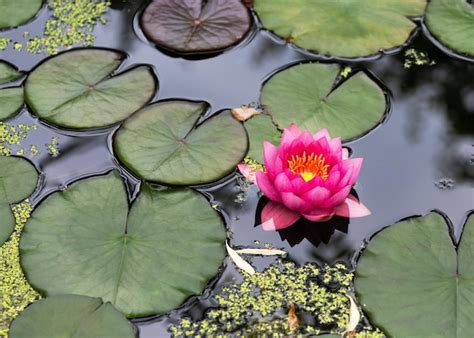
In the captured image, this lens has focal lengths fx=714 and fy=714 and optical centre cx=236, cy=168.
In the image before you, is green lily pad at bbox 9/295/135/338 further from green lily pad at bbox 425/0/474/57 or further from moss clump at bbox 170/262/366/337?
green lily pad at bbox 425/0/474/57

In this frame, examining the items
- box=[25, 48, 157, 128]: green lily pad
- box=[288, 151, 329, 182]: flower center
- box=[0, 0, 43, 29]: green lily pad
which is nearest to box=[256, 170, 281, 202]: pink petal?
box=[288, 151, 329, 182]: flower center

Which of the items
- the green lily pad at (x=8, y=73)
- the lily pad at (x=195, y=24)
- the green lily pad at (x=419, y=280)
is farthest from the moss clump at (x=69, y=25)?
the green lily pad at (x=419, y=280)

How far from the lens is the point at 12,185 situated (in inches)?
112

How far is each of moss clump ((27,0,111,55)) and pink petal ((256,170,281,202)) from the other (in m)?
1.24

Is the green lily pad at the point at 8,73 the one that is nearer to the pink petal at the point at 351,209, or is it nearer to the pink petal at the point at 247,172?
the pink petal at the point at 247,172

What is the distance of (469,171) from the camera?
2.96 meters

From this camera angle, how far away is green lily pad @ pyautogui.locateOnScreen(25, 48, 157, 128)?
3070 millimetres

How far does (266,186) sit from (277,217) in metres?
0.13

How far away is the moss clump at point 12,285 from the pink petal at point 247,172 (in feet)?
2.81

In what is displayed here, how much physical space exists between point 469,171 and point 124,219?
4.68 ft

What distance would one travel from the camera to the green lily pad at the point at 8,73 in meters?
3.25

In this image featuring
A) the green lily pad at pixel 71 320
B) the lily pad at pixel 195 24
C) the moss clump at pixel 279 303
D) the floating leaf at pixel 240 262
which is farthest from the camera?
the lily pad at pixel 195 24

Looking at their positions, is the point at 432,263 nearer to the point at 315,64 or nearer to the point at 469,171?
the point at 469,171

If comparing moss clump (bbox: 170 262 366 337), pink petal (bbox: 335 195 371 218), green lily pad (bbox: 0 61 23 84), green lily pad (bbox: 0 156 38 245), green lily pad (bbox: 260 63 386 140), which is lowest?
moss clump (bbox: 170 262 366 337)
